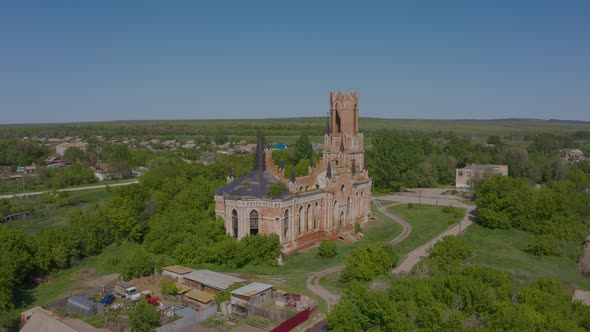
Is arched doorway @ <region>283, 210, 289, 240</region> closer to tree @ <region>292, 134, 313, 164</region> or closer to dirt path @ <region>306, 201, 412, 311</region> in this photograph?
dirt path @ <region>306, 201, 412, 311</region>

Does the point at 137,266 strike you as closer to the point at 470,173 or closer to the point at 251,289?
the point at 251,289

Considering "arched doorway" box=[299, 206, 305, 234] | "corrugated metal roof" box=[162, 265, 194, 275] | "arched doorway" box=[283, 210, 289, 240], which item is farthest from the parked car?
"arched doorway" box=[299, 206, 305, 234]

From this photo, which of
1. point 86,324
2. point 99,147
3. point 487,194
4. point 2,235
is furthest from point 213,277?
point 99,147

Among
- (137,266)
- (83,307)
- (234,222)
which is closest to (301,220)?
(234,222)

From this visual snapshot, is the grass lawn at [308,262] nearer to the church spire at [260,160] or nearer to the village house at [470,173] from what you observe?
the church spire at [260,160]

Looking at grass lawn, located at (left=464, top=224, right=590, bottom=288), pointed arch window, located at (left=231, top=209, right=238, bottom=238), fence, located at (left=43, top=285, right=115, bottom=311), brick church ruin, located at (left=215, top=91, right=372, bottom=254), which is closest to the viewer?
fence, located at (left=43, top=285, right=115, bottom=311)

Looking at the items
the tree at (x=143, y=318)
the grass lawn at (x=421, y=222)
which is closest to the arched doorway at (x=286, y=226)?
the grass lawn at (x=421, y=222)
